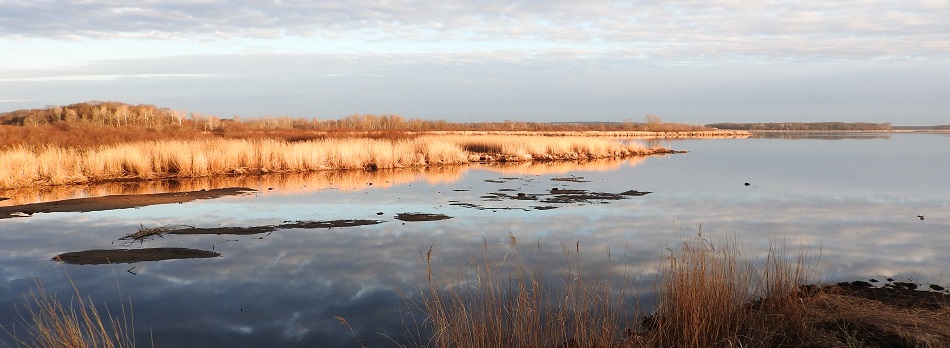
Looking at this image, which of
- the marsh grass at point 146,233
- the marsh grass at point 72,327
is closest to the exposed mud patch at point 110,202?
the marsh grass at point 146,233

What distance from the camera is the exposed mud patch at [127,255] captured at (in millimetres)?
8023

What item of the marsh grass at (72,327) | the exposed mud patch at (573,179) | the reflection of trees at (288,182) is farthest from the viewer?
the exposed mud patch at (573,179)

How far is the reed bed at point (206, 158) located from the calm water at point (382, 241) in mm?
2468

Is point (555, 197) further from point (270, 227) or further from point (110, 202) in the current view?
point (110, 202)

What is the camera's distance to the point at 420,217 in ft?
39.0

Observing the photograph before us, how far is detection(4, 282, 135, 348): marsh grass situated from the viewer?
13.9 ft

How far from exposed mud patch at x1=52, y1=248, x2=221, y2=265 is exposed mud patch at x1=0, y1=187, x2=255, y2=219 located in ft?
15.0

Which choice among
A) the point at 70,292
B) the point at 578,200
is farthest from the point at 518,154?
the point at 70,292

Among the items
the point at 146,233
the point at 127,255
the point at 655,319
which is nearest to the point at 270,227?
the point at 146,233

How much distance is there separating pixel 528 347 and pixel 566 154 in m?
28.7

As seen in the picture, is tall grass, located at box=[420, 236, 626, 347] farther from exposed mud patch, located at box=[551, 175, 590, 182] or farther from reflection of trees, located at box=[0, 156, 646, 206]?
exposed mud patch, located at box=[551, 175, 590, 182]

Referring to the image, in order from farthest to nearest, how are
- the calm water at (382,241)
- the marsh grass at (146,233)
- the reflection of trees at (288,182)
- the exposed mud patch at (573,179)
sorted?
the exposed mud patch at (573,179) < the reflection of trees at (288,182) < the marsh grass at (146,233) < the calm water at (382,241)

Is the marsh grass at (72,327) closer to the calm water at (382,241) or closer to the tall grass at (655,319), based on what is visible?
the calm water at (382,241)

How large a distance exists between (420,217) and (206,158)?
1177 centimetres
